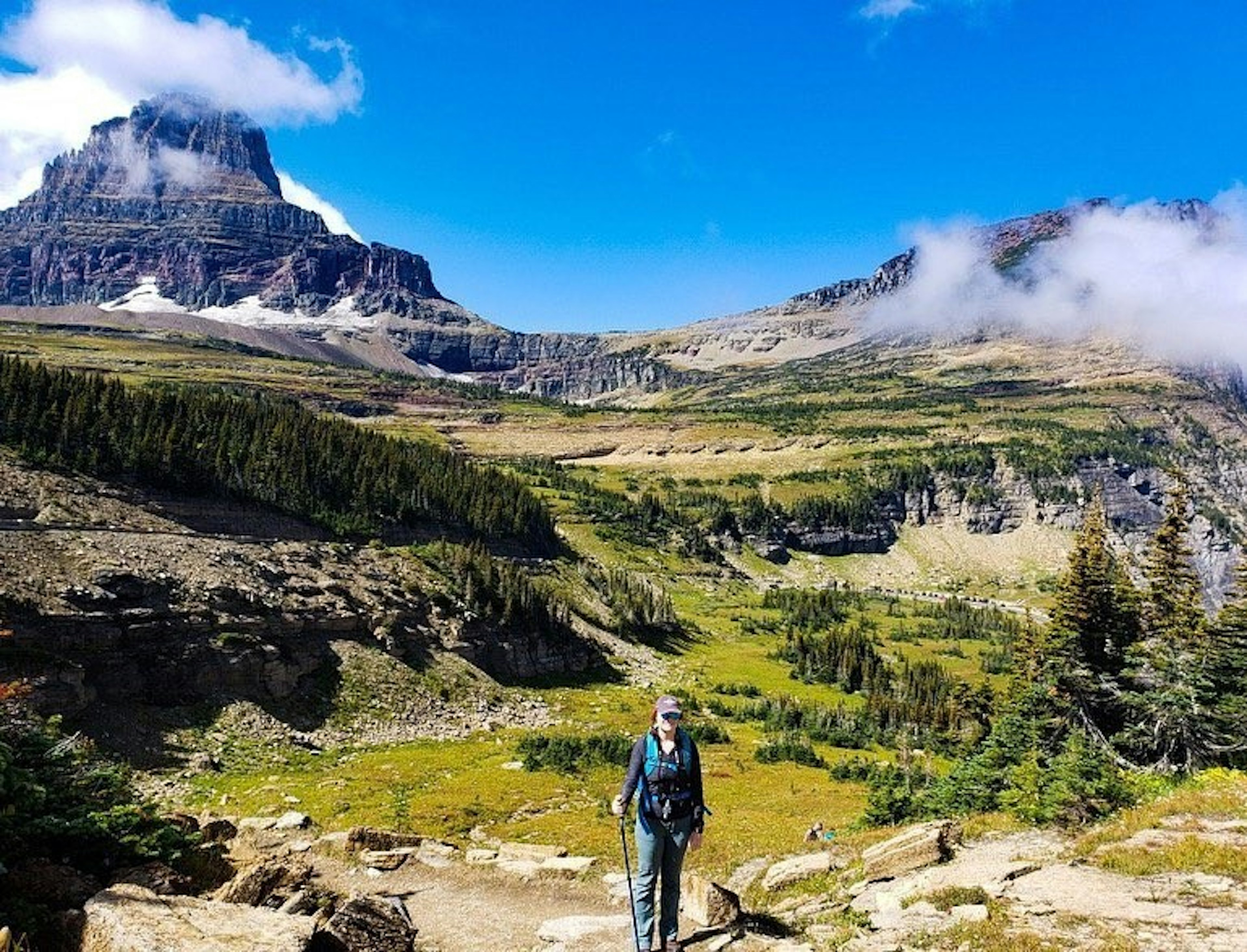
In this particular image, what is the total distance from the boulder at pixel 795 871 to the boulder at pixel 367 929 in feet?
32.2

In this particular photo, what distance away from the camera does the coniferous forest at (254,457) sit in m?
65.6

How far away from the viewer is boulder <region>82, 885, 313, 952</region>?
34.5ft

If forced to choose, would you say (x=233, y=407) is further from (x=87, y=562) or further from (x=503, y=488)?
(x=87, y=562)

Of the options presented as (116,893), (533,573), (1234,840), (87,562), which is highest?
(1234,840)

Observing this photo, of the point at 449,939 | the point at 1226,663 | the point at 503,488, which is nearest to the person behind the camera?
A: the point at 449,939

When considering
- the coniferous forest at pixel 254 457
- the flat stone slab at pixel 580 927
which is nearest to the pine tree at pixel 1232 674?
the flat stone slab at pixel 580 927

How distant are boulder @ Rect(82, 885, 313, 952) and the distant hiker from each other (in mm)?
5113

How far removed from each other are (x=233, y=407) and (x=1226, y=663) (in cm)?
9765

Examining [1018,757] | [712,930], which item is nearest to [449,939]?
[712,930]

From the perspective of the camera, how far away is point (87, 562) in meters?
45.0

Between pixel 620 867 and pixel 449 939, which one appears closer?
pixel 449 939

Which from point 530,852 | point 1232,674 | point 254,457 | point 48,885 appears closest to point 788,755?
point 1232,674

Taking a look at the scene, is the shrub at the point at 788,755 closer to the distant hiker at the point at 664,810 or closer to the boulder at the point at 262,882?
the boulder at the point at 262,882

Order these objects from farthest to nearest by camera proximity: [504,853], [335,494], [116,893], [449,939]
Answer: [335,494] < [504,853] < [449,939] < [116,893]
